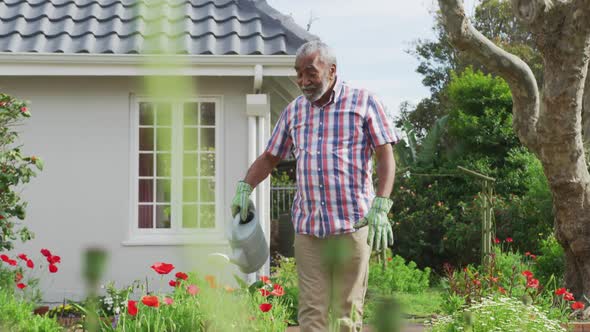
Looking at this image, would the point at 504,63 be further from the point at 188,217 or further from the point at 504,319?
the point at 188,217

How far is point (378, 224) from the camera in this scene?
317cm

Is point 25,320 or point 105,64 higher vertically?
point 105,64

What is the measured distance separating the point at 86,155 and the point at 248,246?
18.1ft

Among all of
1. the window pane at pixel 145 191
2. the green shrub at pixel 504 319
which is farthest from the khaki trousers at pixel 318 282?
the window pane at pixel 145 191

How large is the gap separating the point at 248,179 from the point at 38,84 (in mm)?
5134

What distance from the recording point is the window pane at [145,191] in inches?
314

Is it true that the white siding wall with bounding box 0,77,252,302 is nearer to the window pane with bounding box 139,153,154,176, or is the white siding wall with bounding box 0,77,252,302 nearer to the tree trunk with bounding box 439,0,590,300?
the window pane with bounding box 139,153,154,176

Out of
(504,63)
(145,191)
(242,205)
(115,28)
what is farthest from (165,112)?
(115,28)

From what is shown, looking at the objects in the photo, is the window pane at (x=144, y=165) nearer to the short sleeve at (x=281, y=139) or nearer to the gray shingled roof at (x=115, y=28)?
the gray shingled roof at (x=115, y=28)

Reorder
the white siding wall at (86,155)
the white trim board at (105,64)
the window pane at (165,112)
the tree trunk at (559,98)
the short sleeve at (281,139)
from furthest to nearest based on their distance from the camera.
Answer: the white siding wall at (86,155)
the white trim board at (105,64)
the tree trunk at (559,98)
the short sleeve at (281,139)
the window pane at (165,112)

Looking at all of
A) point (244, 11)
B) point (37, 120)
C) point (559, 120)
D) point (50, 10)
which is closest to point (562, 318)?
point (559, 120)

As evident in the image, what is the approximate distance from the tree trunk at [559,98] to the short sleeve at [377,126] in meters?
3.53

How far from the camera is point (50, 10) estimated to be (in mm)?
8461

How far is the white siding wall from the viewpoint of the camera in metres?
7.92
